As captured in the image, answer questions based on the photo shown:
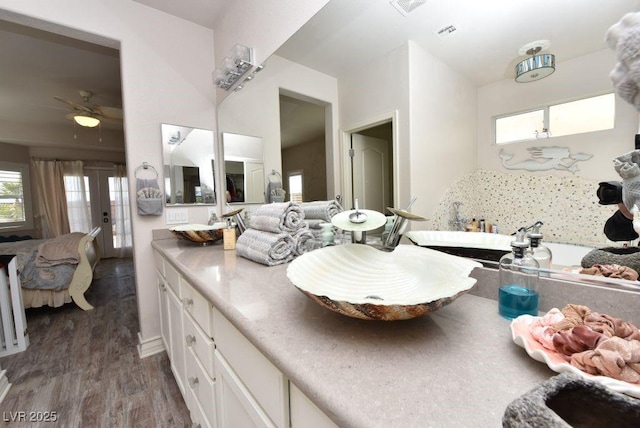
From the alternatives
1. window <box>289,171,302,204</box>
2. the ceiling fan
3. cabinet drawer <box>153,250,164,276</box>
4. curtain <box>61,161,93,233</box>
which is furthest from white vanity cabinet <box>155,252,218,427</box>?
curtain <box>61,161,93,233</box>

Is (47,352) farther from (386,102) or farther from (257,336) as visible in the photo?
(386,102)

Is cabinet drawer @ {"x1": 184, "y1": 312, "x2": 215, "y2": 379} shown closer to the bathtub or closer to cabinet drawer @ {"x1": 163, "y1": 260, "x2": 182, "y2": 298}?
cabinet drawer @ {"x1": 163, "y1": 260, "x2": 182, "y2": 298}

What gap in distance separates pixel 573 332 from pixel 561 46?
60 cm

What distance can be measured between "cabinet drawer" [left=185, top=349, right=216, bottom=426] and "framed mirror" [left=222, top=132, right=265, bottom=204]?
3.04 feet

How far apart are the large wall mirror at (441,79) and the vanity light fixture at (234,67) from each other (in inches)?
14.7

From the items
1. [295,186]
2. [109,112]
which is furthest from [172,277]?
[109,112]

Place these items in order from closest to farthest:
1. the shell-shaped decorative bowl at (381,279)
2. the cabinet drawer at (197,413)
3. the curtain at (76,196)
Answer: the shell-shaped decorative bowl at (381,279), the cabinet drawer at (197,413), the curtain at (76,196)

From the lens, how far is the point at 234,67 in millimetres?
1662

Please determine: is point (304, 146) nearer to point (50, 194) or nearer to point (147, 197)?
point (147, 197)

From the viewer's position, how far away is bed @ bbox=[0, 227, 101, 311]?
269 cm

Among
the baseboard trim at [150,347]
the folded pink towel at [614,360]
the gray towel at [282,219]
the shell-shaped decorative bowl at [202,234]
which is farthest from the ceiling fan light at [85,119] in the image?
the folded pink towel at [614,360]

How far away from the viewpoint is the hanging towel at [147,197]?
176cm

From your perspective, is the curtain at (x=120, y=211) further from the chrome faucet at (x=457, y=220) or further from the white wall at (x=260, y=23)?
the chrome faucet at (x=457, y=220)

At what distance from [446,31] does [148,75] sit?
6.15 feet
